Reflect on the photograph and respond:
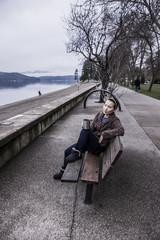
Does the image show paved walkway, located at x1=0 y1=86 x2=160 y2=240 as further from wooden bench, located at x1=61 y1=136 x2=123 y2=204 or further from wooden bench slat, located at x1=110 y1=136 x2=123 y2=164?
wooden bench slat, located at x1=110 y1=136 x2=123 y2=164

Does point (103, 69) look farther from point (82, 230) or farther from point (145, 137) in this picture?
point (82, 230)

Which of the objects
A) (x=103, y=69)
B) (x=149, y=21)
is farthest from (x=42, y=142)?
(x=149, y=21)

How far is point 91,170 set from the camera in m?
2.29

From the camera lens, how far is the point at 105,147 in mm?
2859

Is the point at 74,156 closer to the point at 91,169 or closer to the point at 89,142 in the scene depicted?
the point at 89,142

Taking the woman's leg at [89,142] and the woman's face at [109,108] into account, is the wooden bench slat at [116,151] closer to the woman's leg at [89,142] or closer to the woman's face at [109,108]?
the woman's leg at [89,142]

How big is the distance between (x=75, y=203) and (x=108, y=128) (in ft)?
4.37

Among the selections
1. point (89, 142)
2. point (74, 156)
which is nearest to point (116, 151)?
point (89, 142)

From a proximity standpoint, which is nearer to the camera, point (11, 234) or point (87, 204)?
Result: point (11, 234)

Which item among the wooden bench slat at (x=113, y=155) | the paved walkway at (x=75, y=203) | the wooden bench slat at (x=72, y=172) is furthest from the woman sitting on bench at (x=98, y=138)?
the paved walkway at (x=75, y=203)

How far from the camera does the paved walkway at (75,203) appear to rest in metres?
1.85

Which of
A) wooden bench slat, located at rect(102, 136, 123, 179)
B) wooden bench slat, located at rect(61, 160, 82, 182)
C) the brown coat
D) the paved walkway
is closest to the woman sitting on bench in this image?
the brown coat

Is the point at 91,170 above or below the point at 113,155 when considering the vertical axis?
below

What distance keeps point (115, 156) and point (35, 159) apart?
2.16 metres
